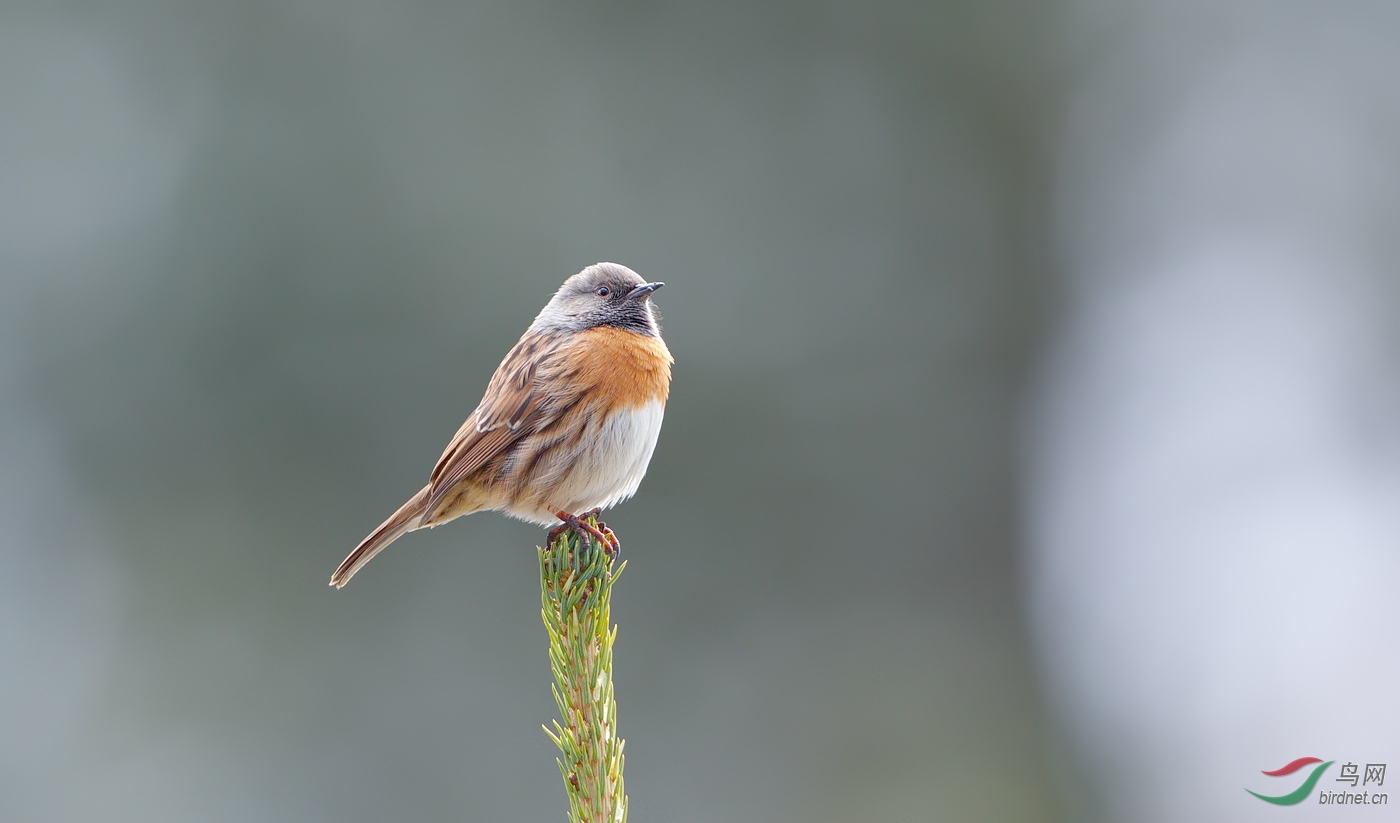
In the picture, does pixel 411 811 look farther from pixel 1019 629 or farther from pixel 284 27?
pixel 284 27

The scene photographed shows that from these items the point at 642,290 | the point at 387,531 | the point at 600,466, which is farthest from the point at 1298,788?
the point at 387,531

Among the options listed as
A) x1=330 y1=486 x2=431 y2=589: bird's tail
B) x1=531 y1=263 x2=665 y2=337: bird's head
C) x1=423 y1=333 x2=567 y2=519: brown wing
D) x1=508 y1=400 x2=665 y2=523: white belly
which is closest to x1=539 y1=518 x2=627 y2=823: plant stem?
x1=508 y1=400 x2=665 y2=523: white belly

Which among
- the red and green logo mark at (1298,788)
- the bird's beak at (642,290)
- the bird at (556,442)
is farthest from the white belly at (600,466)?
the red and green logo mark at (1298,788)

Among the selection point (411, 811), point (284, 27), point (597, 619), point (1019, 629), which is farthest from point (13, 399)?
point (1019, 629)

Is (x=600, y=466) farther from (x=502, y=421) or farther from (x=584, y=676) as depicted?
(x=584, y=676)

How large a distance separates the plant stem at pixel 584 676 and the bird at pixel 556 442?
110 centimetres

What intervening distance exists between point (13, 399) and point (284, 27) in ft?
12.8

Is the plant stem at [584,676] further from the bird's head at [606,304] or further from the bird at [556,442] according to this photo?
the bird's head at [606,304]

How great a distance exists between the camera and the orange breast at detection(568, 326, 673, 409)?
16.2 feet

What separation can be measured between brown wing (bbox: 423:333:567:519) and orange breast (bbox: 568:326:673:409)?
15 centimetres

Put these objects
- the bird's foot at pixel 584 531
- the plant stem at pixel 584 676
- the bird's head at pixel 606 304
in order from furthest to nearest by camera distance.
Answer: the bird's head at pixel 606 304
the bird's foot at pixel 584 531
the plant stem at pixel 584 676

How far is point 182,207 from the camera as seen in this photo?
867 centimetres

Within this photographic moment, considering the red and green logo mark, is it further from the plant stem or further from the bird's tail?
the bird's tail

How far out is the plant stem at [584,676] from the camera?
313cm
